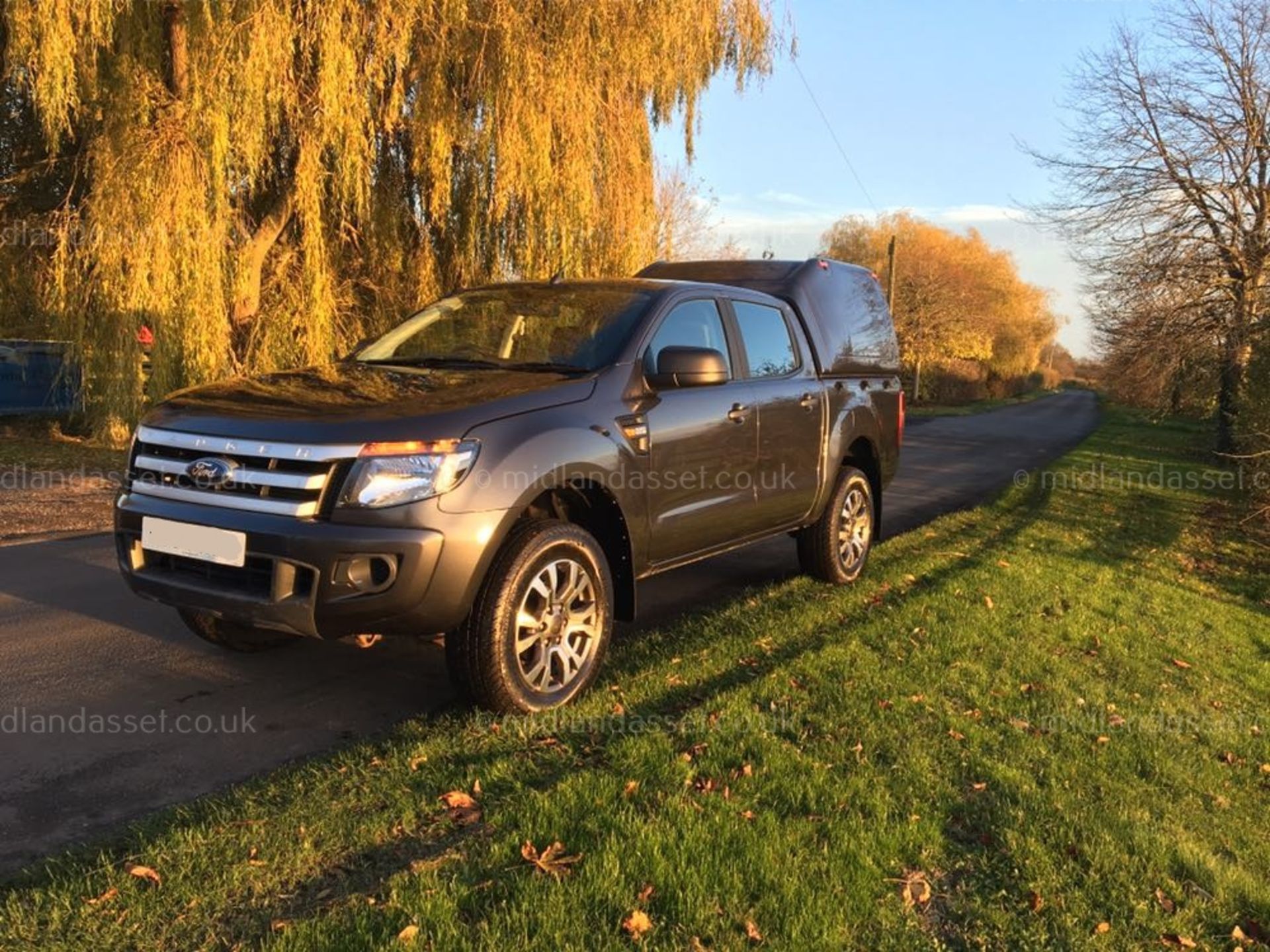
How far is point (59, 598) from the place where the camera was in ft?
18.9

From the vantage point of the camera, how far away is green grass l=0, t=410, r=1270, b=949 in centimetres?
254

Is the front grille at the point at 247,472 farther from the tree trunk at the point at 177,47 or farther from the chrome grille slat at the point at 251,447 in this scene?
the tree trunk at the point at 177,47

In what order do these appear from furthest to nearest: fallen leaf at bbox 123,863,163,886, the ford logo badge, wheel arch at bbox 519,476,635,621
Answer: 1. wheel arch at bbox 519,476,635,621
2. the ford logo badge
3. fallen leaf at bbox 123,863,163,886

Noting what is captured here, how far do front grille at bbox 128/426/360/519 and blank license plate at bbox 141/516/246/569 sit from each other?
0.37ft

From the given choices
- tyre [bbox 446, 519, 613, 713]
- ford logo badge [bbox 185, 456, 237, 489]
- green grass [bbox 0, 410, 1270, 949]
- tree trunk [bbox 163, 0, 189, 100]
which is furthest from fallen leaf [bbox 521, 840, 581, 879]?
tree trunk [bbox 163, 0, 189, 100]

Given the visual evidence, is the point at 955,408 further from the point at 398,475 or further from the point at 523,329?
the point at 398,475

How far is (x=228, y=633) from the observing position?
4723 mm

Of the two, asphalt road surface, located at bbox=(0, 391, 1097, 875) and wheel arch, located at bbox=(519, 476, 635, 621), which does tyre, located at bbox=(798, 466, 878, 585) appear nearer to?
asphalt road surface, located at bbox=(0, 391, 1097, 875)

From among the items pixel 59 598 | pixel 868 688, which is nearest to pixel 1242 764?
pixel 868 688

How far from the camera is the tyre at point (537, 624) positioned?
3.73m

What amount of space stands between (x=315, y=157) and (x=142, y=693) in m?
7.60

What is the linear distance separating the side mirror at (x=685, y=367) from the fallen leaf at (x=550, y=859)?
2373 millimetres

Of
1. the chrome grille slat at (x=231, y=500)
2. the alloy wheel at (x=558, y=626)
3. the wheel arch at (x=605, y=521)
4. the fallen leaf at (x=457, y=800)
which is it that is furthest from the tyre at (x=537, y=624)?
the chrome grille slat at (x=231, y=500)

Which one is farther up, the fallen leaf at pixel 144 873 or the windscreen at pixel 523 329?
the windscreen at pixel 523 329
